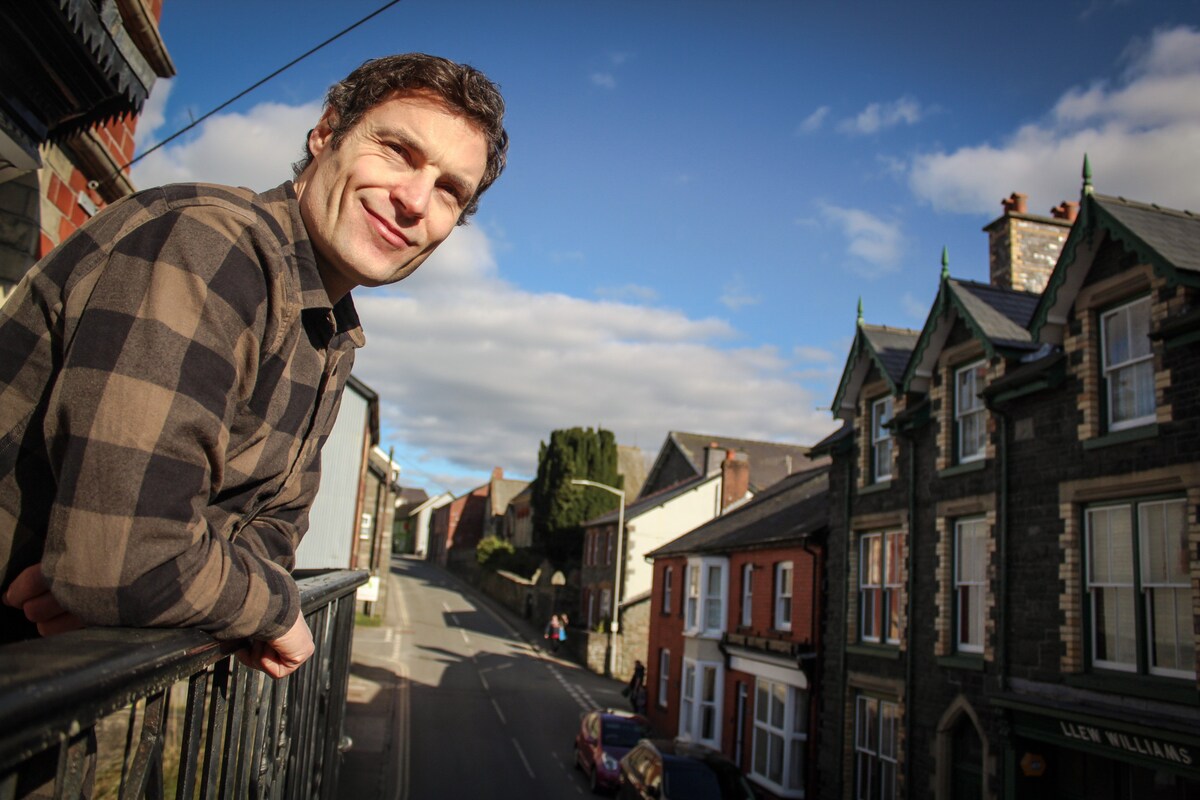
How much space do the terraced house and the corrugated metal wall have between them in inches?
560

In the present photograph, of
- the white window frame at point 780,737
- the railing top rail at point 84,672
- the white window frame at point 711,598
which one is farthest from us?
the white window frame at point 711,598

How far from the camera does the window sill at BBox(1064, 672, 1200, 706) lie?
11430 millimetres

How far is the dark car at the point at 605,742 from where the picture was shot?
21.3 metres

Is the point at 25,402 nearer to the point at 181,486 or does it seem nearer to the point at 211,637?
the point at 181,486

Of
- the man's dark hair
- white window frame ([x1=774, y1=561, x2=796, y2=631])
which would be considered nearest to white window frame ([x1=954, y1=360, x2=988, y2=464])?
white window frame ([x1=774, y1=561, x2=796, y2=631])

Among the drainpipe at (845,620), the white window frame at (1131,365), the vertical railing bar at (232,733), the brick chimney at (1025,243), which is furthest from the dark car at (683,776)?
the vertical railing bar at (232,733)

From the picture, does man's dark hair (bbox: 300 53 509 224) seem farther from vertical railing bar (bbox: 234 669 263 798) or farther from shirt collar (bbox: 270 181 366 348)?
vertical railing bar (bbox: 234 669 263 798)

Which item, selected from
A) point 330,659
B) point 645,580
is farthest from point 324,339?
point 645,580

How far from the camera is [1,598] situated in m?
1.39

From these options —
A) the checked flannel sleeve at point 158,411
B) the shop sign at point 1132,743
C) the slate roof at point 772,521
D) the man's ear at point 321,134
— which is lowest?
the shop sign at point 1132,743

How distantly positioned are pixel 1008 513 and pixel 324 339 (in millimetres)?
15254

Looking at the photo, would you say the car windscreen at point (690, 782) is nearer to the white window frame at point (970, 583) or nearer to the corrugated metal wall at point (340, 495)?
the white window frame at point (970, 583)

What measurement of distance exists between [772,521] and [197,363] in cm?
2664

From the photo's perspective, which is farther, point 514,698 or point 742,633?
point 514,698
